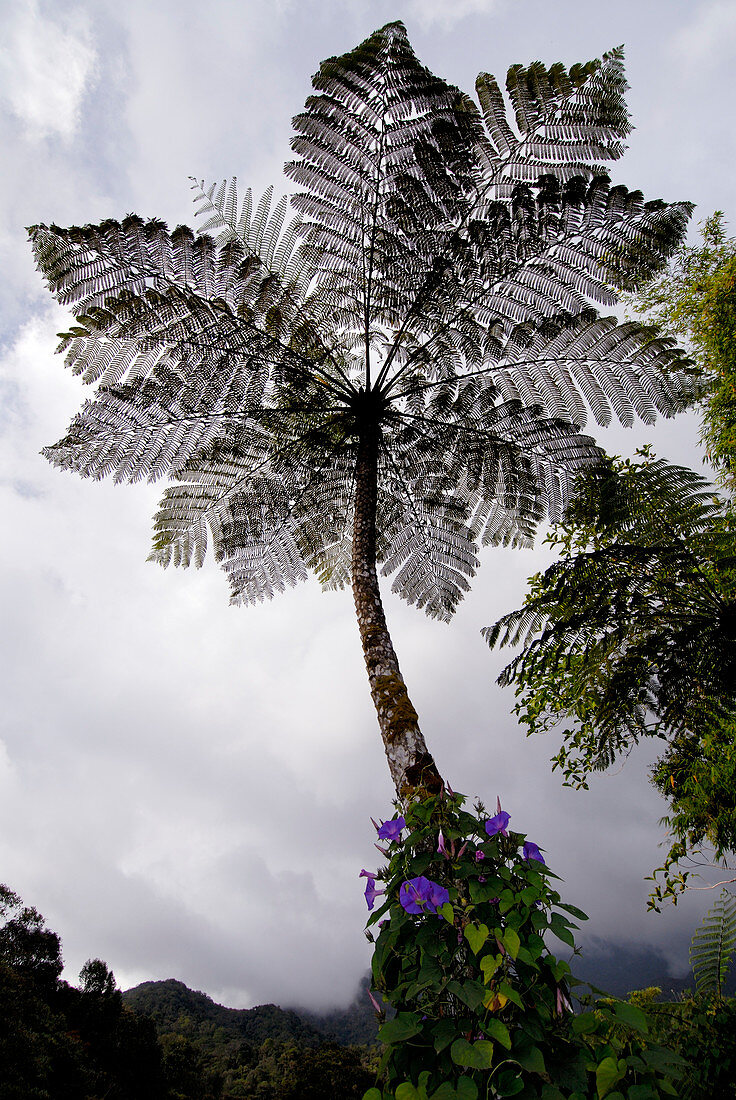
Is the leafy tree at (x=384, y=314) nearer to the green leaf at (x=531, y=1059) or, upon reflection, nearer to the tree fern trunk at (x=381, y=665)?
the tree fern trunk at (x=381, y=665)

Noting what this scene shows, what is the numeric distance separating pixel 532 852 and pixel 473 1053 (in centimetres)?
53

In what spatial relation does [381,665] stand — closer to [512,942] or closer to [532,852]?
[532,852]

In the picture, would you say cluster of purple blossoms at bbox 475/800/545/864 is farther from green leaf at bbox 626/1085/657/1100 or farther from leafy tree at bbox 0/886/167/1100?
leafy tree at bbox 0/886/167/1100

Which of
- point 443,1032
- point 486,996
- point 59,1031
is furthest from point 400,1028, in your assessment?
point 59,1031

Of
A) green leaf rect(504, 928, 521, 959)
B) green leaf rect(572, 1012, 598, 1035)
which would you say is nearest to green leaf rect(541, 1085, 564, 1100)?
green leaf rect(572, 1012, 598, 1035)

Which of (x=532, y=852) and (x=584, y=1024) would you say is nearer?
(x=584, y=1024)

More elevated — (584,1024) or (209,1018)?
(584,1024)

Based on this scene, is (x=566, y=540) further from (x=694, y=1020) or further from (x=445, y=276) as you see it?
(x=694, y=1020)

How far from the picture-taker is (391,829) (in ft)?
5.03

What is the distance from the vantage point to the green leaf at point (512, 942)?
1.17 meters

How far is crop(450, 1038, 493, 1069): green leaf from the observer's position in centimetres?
103

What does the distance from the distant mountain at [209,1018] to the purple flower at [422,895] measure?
49.5 m

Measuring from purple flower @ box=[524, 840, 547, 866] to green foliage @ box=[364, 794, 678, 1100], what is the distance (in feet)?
0.17

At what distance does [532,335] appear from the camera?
3.66 m
